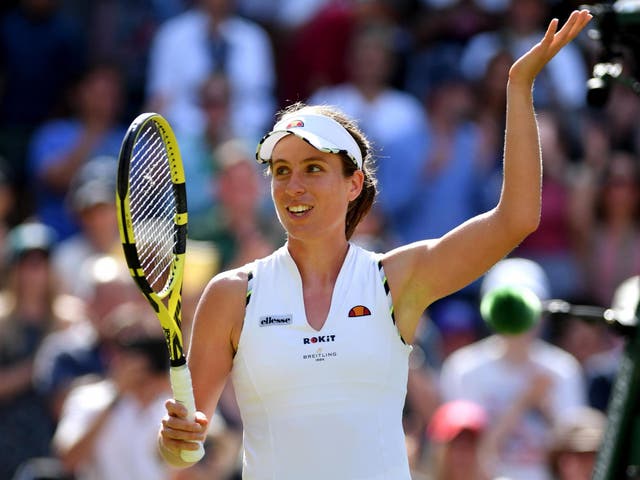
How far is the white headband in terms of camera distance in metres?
3.80

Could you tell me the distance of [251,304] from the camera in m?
3.79

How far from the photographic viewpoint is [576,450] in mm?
6320

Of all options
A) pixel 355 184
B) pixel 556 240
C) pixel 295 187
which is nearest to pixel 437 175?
pixel 556 240

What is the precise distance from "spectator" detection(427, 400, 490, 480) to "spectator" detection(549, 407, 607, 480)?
1.27ft

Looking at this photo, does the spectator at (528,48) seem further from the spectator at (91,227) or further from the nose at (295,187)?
the nose at (295,187)

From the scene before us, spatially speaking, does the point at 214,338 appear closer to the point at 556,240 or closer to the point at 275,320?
the point at 275,320

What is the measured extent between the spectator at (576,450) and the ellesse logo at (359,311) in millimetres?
2819

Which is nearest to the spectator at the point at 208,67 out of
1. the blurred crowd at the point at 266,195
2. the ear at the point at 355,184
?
the blurred crowd at the point at 266,195

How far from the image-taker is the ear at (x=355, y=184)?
3961 mm

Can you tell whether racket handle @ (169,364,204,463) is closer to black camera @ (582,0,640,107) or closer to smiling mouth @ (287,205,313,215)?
smiling mouth @ (287,205,313,215)

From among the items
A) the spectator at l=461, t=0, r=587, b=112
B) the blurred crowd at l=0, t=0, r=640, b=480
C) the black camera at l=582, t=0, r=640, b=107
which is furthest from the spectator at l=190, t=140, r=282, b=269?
the black camera at l=582, t=0, r=640, b=107

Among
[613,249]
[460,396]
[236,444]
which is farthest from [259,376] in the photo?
[613,249]

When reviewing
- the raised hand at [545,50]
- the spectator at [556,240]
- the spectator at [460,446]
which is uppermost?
the raised hand at [545,50]

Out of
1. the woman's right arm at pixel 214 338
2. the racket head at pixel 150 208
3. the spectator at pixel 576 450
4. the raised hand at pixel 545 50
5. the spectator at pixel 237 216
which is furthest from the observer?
the spectator at pixel 237 216
